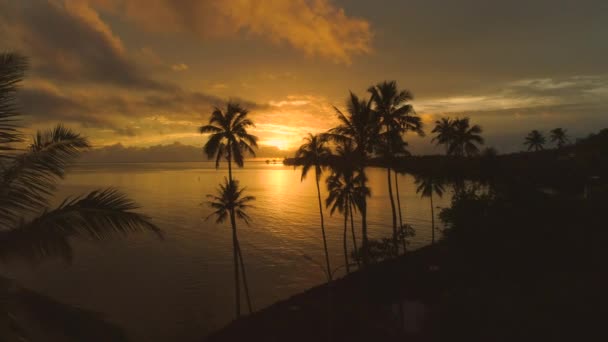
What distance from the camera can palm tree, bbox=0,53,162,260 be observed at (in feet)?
15.5

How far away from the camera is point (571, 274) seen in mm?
18578

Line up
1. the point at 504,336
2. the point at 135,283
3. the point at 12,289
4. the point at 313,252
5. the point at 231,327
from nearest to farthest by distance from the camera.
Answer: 1. the point at 12,289
2. the point at 504,336
3. the point at 231,327
4. the point at 135,283
5. the point at 313,252

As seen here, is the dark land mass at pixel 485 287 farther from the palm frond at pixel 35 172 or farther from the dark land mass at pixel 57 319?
the palm frond at pixel 35 172

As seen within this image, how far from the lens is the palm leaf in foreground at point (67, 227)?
4.72 metres

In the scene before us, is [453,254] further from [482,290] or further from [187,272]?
[187,272]

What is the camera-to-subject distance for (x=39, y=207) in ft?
16.1

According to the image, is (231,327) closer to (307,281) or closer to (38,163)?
(307,281)

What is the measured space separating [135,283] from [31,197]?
1430 inches

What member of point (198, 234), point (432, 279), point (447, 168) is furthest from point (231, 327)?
point (447, 168)

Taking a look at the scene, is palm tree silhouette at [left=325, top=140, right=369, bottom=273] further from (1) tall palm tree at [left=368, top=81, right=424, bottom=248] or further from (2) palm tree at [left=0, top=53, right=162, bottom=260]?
(2) palm tree at [left=0, top=53, right=162, bottom=260]

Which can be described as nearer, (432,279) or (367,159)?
(432,279)

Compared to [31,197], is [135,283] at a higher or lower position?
lower

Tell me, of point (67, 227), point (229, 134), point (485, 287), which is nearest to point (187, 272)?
point (229, 134)

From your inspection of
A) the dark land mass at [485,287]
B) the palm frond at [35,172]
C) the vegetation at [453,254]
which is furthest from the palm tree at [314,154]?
the palm frond at [35,172]
